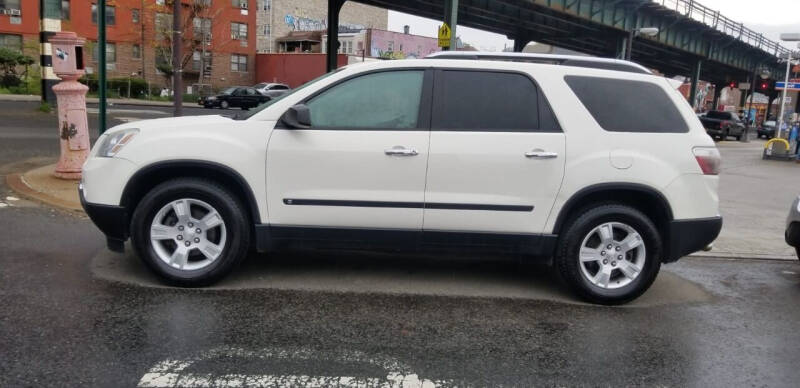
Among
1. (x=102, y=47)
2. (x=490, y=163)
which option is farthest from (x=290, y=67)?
(x=490, y=163)

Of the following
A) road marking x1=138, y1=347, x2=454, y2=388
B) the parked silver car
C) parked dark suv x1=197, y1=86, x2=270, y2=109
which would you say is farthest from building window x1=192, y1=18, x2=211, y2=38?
road marking x1=138, y1=347, x2=454, y2=388

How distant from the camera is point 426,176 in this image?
4.79m

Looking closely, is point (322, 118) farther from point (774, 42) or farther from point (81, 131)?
point (774, 42)

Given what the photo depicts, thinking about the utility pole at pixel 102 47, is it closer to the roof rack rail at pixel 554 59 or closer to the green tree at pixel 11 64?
the roof rack rail at pixel 554 59

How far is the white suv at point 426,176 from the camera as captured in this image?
15.7ft

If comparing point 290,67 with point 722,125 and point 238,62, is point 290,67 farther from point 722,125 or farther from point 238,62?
point 722,125

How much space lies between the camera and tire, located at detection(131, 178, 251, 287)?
4801 millimetres

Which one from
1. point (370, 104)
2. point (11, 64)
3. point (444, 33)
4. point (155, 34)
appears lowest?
point (370, 104)

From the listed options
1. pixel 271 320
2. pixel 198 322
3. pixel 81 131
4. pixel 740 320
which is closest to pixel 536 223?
pixel 740 320

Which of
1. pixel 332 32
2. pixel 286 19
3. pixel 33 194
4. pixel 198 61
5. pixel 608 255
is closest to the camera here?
pixel 608 255

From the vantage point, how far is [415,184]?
4809mm

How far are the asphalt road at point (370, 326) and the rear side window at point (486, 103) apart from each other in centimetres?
137

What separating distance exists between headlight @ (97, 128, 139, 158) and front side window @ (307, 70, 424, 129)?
1396 millimetres

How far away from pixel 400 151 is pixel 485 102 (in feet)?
2.61
